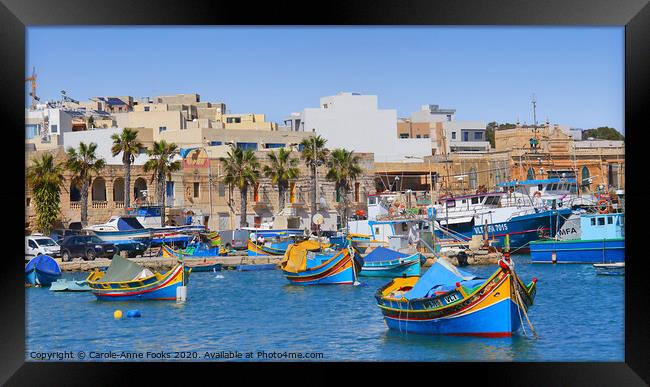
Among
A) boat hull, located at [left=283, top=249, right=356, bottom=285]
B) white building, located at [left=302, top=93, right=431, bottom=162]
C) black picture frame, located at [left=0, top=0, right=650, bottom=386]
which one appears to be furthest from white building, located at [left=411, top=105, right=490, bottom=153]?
black picture frame, located at [left=0, top=0, right=650, bottom=386]

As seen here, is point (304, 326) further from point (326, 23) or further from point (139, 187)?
point (139, 187)

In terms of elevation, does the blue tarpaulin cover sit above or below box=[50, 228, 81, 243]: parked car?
below

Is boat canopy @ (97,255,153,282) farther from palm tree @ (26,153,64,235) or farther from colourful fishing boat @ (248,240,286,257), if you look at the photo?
palm tree @ (26,153,64,235)

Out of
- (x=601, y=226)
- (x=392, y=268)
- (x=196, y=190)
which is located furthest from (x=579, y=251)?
(x=196, y=190)

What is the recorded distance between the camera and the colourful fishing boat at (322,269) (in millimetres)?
27641

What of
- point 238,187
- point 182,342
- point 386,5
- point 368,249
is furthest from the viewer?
point 238,187

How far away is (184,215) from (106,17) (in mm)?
31490

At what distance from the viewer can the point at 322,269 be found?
27.7 m

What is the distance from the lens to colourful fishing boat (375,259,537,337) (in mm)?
15867

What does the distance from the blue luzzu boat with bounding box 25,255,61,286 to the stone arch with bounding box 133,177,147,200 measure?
13.1 meters

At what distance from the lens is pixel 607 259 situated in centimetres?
3281

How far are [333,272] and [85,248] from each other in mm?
10226

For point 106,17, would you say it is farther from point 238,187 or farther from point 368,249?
point 238,187
